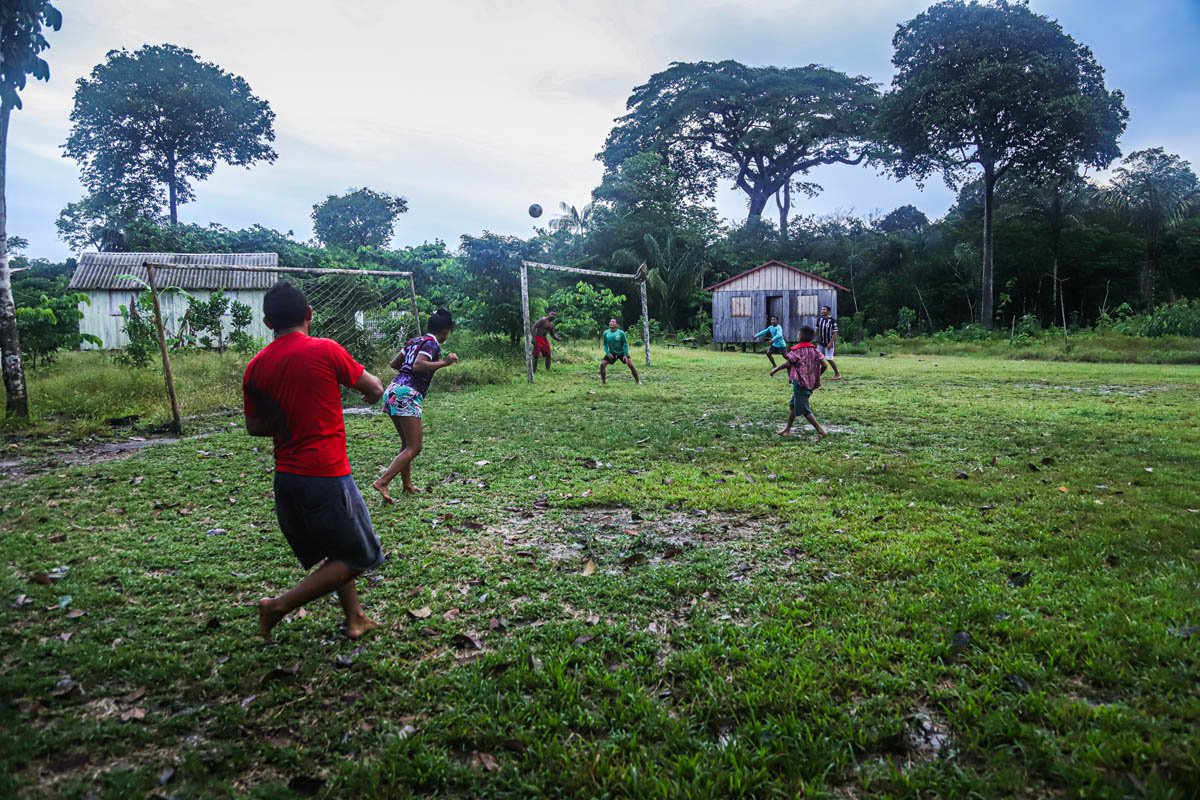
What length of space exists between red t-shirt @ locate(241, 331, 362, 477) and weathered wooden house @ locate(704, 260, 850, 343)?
29700 mm

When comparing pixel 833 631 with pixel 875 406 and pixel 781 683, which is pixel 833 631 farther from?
pixel 875 406

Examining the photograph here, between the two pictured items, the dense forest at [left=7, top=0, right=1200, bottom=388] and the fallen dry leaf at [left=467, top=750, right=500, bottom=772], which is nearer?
the fallen dry leaf at [left=467, top=750, right=500, bottom=772]

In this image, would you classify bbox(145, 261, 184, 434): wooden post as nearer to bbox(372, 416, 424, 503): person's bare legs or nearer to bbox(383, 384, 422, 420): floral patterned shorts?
bbox(383, 384, 422, 420): floral patterned shorts

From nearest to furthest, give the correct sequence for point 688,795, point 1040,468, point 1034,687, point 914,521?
point 688,795 < point 1034,687 < point 914,521 < point 1040,468

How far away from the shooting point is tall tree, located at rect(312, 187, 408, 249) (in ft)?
192

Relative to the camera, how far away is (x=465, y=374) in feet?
52.1

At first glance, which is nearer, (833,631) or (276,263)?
(833,631)

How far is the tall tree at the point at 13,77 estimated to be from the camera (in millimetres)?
8852

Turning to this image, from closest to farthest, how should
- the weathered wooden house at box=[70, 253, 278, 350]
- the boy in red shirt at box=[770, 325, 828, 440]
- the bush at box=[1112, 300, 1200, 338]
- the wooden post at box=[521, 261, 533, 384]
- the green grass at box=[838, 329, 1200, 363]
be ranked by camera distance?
1. the boy in red shirt at box=[770, 325, 828, 440]
2. the wooden post at box=[521, 261, 533, 384]
3. the green grass at box=[838, 329, 1200, 363]
4. the bush at box=[1112, 300, 1200, 338]
5. the weathered wooden house at box=[70, 253, 278, 350]

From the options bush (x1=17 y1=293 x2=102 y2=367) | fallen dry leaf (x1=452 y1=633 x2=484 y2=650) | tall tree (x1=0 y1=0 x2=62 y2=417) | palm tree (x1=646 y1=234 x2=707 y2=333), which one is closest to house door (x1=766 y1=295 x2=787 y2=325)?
palm tree (x1=646 y1=234 x2=707 y2=333)

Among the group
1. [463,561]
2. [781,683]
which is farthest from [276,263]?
[781,683]

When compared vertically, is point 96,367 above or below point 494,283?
below

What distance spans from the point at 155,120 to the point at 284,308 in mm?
54708

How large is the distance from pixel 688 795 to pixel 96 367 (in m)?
18.2
